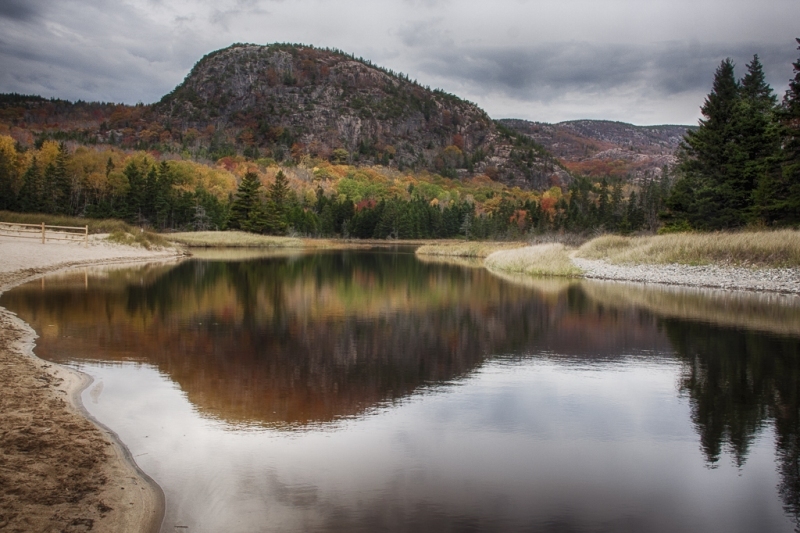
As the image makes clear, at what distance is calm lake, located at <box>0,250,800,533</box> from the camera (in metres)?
5.40

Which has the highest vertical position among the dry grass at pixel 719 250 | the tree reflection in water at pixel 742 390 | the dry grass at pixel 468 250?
Result: the dry grass at pixel 719 250

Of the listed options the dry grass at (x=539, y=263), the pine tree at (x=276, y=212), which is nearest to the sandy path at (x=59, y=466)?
the dry grass at (x=539, y=263)

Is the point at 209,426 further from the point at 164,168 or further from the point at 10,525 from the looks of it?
the point at 164,168

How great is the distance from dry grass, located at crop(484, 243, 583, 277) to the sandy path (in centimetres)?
2781

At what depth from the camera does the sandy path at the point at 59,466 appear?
466 cm

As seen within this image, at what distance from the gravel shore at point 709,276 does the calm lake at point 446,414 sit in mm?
8477

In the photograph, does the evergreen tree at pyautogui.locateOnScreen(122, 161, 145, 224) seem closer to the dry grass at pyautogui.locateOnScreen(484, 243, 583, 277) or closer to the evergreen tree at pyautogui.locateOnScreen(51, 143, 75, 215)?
the evergreen tree at pyautogui.locateOnScreen(51, 143, 75, 215)

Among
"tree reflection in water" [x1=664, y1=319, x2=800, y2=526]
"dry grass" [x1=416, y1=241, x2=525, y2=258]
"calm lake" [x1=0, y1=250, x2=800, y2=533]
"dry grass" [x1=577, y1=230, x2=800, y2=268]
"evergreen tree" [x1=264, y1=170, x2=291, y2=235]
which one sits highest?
"evergreen tree" [x1=264, y1=170, x2=291, y2=235]

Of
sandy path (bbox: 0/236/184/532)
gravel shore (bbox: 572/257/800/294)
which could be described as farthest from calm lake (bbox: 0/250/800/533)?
gravel shore (bbox: 572/257/800/294)

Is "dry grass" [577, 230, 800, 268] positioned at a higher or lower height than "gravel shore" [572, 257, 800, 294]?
higher

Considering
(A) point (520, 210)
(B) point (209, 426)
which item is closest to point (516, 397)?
(B) point (209, 426)

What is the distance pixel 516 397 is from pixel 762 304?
1494cm

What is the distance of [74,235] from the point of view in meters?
43.9

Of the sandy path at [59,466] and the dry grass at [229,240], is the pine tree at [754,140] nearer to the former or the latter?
the sandy path at [59,466]
